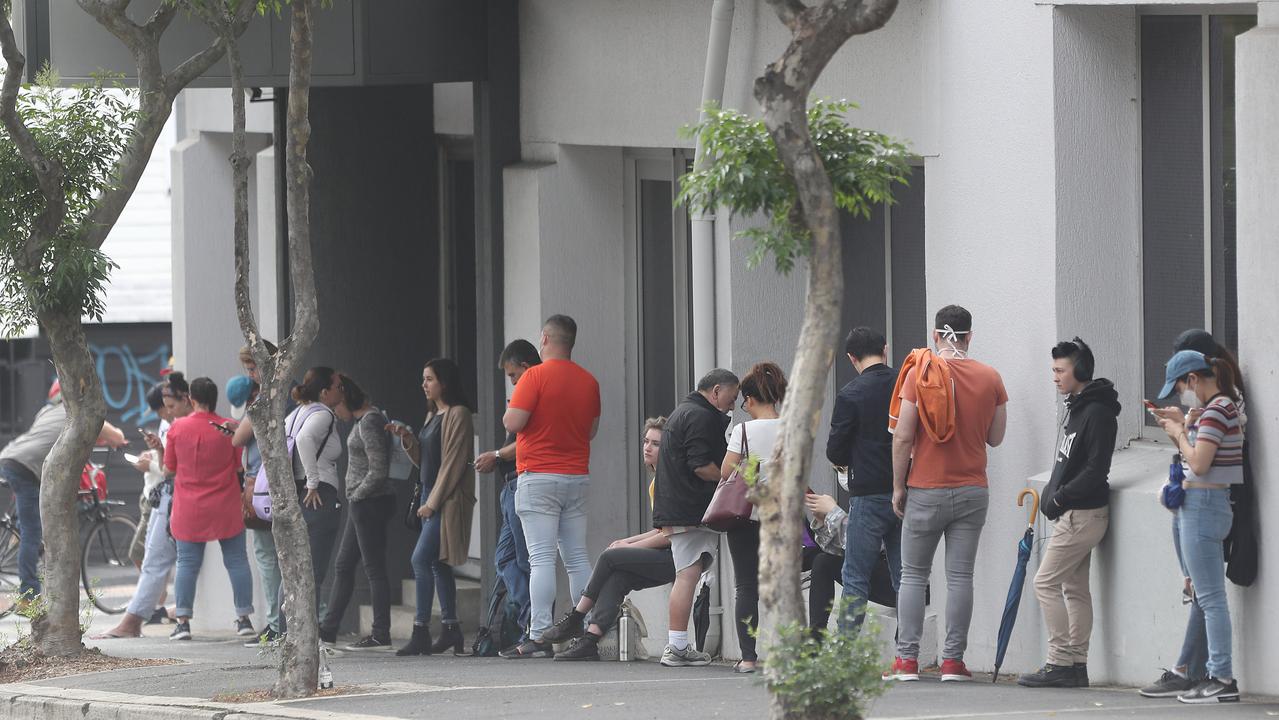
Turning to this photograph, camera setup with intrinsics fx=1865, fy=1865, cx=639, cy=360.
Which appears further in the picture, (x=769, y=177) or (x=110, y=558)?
(x=110, y=558)

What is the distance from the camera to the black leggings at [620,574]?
35.7ft

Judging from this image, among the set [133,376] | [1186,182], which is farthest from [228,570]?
[133,376]

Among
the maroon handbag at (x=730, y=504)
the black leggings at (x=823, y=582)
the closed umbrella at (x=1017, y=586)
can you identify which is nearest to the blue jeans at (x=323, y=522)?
the maroon handbag at (x=730, y=504)

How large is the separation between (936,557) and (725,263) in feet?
7.21

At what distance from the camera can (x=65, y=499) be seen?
11.1 meters

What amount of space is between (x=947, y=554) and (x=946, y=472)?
0.47 meters

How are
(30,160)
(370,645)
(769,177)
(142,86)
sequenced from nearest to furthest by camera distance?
(769,177) < (30,160) < (142,86) < (370,645)

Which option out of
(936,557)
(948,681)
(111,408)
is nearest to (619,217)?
(936,557)

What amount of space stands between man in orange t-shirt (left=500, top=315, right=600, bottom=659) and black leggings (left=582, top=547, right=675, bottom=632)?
49cm

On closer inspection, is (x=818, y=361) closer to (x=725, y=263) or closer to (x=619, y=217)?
(x=725, y=263)

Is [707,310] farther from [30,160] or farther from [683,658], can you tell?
[30,160]

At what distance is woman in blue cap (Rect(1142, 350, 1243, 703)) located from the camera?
8.35 meters

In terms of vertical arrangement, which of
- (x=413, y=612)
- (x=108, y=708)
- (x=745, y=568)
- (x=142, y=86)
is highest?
(x=142, y=86)

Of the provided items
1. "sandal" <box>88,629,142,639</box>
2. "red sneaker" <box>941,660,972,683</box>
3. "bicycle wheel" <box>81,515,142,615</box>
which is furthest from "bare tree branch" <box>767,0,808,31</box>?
"bicycle wheel" <box>81,515,142,615</box>
